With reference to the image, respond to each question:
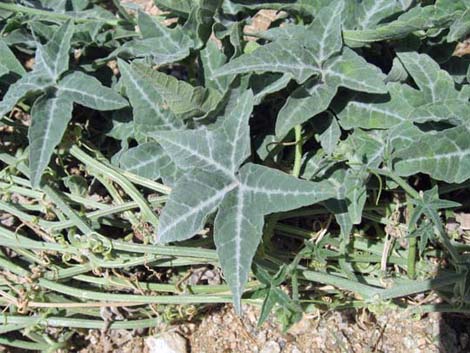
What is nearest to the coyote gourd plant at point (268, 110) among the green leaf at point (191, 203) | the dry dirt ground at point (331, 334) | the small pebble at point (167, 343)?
the green leaf at point (191, 203)

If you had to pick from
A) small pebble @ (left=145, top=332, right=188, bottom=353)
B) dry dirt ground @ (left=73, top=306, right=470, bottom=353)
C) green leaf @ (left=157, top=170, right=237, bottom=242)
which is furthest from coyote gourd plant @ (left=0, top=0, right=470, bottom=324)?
small pebble @ (left=145, top=332, right=188, bottom=353)

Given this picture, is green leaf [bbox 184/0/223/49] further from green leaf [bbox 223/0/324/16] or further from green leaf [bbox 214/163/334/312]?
green leaf [bbox 214/163/334/312]

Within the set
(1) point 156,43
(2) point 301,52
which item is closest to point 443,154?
(2) point 301,52

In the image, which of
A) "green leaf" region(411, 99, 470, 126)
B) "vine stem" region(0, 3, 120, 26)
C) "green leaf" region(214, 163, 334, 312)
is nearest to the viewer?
"green leaf" region(214, 163, 334, 312)

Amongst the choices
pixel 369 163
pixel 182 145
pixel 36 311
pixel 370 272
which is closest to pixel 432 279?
pixel 370 272

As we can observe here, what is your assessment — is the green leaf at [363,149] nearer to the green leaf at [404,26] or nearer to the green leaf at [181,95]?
the green leaf at [404,26]
